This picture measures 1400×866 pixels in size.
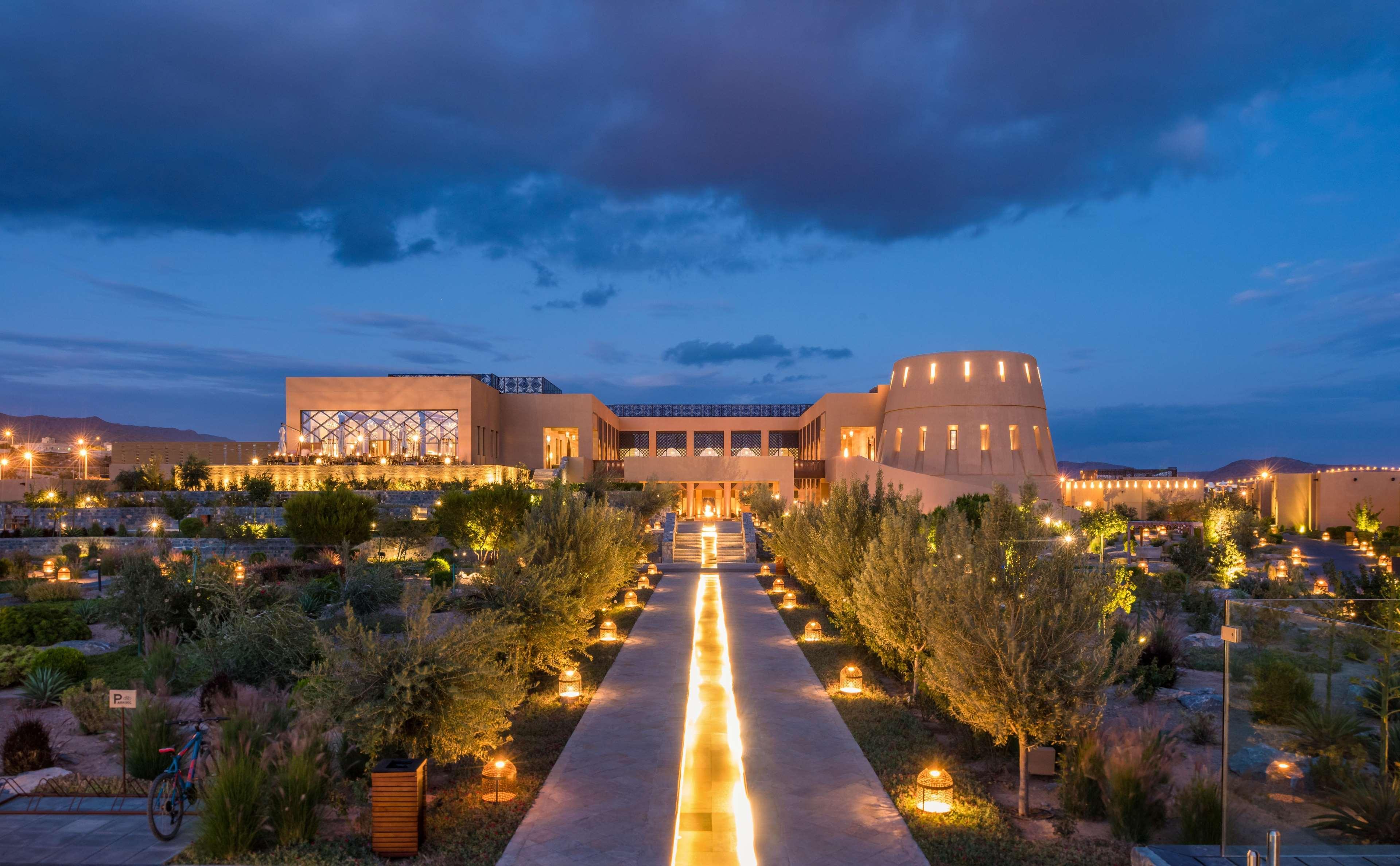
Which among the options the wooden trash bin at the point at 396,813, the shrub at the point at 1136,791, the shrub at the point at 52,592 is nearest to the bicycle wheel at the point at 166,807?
the wooden trash bin at the point at 396,813

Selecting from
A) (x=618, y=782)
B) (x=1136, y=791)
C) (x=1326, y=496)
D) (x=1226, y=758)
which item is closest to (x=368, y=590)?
(x=618, y=782)

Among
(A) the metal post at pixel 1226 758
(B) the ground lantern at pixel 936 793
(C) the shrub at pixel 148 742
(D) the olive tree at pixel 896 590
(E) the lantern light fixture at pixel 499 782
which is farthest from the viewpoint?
(D) the olive tree at pixel 896 590

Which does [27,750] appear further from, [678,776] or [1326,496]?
[1326,496]

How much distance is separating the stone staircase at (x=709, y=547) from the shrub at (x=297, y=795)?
2527cm

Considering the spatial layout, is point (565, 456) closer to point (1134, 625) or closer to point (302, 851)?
point (1134, 625)

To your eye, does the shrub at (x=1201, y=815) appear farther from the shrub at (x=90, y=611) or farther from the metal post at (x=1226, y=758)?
the shrub at (x=90, y=611)

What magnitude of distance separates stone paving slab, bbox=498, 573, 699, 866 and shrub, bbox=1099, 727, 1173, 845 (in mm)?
3926

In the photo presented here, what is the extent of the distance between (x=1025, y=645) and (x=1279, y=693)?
1.93 m

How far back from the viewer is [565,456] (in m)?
48.2

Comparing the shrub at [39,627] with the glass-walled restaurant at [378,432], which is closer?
the shrub at [39,627]

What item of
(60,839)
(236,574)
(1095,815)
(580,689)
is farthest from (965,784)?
(236,574)

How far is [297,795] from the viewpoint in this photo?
6859mm

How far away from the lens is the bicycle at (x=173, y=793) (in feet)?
22.7

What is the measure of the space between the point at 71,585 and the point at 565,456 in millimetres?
28252
